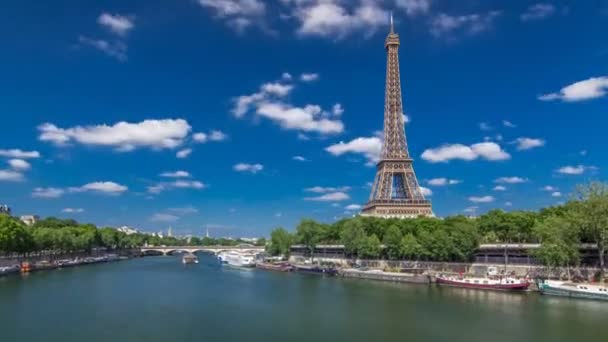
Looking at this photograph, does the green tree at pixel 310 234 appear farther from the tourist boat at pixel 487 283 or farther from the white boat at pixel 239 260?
the tourist boat at pixel 487 283

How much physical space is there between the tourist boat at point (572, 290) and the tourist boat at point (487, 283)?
1.76 metres

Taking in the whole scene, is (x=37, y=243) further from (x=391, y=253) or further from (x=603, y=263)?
(x=603, y=263)

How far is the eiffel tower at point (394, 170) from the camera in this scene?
7162 centimetres

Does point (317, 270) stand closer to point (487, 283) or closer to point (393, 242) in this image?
point (393, 242)

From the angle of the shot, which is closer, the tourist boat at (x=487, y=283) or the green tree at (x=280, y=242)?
the tourist boat at (x=487, y=283)

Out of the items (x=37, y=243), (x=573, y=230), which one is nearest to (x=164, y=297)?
(x=573, y=230)

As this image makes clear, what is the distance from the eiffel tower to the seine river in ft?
95.5

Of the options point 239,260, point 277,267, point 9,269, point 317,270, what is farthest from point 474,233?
point 9,269

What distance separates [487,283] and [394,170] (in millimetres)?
35398

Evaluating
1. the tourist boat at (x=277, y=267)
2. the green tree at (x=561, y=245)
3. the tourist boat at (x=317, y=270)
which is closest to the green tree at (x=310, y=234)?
the tourist boat at (x=277, y=267)

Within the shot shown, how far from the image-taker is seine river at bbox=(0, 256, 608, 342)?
75.7 feet

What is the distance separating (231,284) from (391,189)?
3360 centimetres

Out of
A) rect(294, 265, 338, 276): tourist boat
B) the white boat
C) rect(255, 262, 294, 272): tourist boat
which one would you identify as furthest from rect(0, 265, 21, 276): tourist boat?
rect(294, 265, 338, 276): tourist boat

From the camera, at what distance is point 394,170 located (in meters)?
73.6
